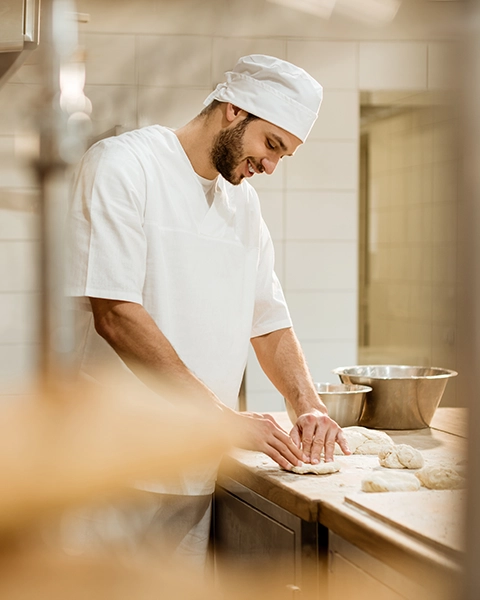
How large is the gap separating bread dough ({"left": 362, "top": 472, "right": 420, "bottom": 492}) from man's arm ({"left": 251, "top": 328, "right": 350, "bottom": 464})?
15cm

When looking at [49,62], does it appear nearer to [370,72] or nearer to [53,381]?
[53,381]

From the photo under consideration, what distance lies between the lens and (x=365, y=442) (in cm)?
112

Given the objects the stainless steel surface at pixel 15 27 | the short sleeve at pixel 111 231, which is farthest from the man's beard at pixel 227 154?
the stainless steel surface at pixel 15 27

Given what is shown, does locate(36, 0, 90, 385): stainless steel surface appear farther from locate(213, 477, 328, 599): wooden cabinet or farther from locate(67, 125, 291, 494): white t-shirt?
locate(67, 125, 291, 494): white t-shirt

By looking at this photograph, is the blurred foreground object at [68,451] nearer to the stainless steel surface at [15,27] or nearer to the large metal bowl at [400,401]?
the stainless steel surface at [15,27]

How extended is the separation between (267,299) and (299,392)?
20 cm

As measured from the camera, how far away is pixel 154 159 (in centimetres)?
110

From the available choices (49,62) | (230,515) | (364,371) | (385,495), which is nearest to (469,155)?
(49,62)

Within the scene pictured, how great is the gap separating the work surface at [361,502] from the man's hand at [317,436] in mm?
35

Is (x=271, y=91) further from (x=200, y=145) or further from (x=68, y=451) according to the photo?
(x=68, y=451)

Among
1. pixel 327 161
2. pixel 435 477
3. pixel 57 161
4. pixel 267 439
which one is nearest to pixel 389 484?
pixel 435 477

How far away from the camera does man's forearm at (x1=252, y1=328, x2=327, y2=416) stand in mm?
1209

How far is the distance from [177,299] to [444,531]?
0.62 metres

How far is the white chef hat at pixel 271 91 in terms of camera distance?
1007mm
